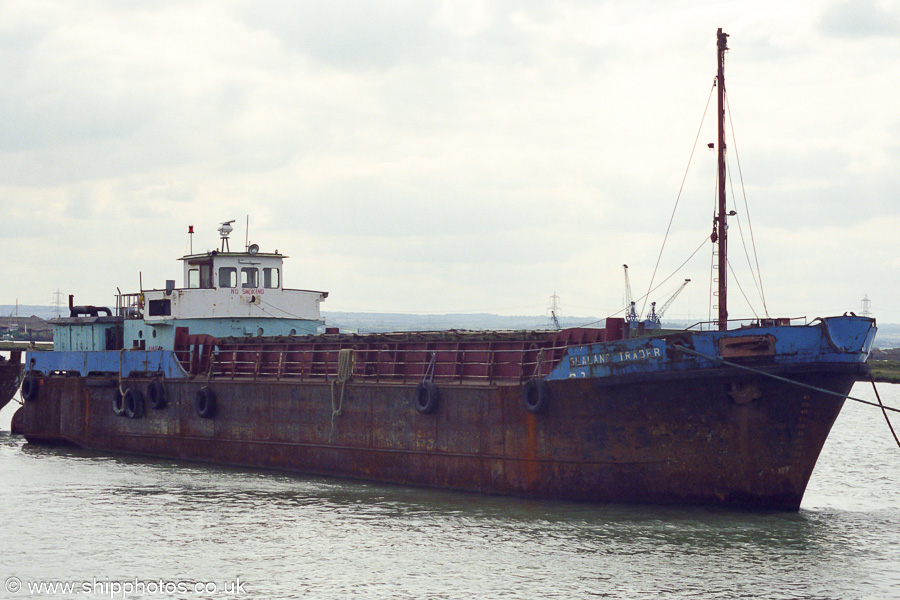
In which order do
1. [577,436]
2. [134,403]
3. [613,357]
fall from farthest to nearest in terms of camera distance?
[134,403] < [577,436] < [613,357]

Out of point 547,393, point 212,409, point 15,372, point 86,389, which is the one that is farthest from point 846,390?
point 15,372

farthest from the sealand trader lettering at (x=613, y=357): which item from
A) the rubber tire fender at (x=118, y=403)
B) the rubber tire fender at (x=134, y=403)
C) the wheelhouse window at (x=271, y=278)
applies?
the rubber tire fender at (x=118, y=403)

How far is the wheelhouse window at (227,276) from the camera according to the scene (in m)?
31.9

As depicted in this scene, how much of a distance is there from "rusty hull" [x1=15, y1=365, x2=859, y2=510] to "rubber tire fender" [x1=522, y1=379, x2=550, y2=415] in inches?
Answer: 6.0

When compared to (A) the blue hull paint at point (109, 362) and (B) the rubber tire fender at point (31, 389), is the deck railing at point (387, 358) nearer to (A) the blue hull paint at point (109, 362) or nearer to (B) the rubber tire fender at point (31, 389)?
(A) the blue hull paint at point (109, 362)

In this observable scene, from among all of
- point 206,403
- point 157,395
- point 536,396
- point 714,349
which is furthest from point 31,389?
point 714,349

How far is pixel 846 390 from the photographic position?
19.9 metres

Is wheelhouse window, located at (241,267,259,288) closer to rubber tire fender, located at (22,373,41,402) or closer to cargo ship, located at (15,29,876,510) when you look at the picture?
cargo ship, located at (15,29,876,510)

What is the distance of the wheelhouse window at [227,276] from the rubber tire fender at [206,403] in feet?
13.7

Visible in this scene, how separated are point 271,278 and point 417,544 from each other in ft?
50.3

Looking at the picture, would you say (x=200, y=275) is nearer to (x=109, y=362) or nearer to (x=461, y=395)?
(x=109, y=362)

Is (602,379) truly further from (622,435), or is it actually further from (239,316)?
(239,316)

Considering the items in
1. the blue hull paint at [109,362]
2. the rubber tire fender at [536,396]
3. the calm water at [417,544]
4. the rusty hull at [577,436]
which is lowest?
the calm water at [417,544]

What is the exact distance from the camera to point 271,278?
32.5m
